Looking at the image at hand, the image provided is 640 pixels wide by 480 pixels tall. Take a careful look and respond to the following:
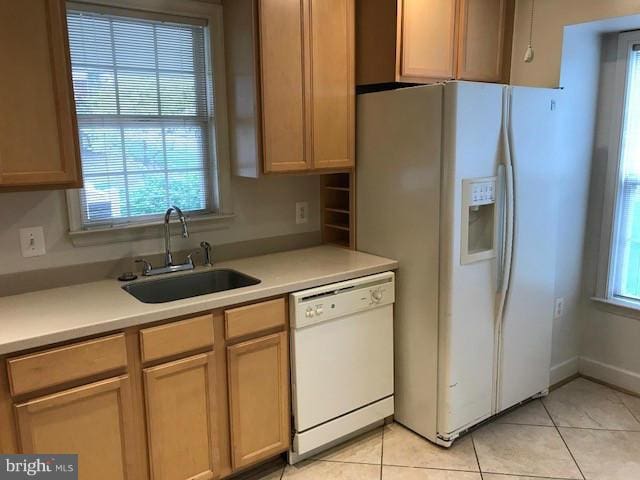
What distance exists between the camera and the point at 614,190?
311cm

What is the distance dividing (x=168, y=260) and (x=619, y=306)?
2650 millimetres

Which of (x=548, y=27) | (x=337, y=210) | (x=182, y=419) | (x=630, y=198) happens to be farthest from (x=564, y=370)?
(x=182, y=419)

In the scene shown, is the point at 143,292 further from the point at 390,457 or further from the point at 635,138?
the point at 635,138

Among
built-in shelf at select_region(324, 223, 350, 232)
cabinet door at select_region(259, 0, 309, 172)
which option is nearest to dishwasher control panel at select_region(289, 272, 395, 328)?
built-in shelf at select_region(324, 223, 350, 232)

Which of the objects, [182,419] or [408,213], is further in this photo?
[408,213]

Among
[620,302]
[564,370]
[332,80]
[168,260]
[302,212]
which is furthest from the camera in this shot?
[564,370]

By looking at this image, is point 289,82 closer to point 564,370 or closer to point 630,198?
point 630,198

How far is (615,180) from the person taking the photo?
10.2 feet

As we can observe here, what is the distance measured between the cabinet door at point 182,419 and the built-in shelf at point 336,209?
49.5 inches

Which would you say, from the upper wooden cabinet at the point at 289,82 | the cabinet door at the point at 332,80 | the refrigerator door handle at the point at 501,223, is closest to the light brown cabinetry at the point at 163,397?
the upper wooden cabinet at the point at 289,82

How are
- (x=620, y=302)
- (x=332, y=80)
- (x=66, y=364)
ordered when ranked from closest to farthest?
(x=66, y=364)
(x=332, y=80)
(x=620, y=302)

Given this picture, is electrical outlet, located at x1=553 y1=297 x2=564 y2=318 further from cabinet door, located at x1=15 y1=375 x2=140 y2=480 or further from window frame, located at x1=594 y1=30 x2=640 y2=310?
cabinet door, located at x1=15 y1=375 x2=140 y2=480

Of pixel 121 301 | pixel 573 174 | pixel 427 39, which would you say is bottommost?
pixel 121 301

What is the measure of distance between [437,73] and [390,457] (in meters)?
1.95
